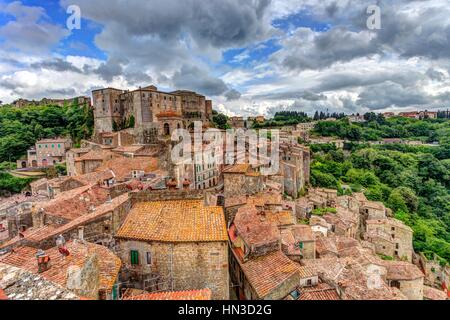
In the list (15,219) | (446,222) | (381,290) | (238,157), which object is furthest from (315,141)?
(15,219)

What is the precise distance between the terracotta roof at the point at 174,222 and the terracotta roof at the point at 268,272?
130 inches

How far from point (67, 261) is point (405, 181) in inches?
2536

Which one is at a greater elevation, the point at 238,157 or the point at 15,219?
the point at 238,157

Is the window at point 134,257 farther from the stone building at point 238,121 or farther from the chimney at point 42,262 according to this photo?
the stone building at point 238,121

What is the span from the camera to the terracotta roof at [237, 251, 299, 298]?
38.3 feet

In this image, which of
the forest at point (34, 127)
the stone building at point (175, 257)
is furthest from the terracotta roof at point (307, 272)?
the forest at point (34, 127)

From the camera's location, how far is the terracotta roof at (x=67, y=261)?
279 inches

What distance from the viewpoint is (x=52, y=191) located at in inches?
861

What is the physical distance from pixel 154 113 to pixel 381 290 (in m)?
43.9

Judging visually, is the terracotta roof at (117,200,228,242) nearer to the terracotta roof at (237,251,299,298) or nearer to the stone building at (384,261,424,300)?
the terracotta roof at (237,251,299,298)

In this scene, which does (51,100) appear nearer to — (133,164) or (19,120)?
(19,120)

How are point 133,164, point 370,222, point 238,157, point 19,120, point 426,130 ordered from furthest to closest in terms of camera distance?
point 426,130 → point 19,120 → point 370,222 → point 238,157 → point 133,164

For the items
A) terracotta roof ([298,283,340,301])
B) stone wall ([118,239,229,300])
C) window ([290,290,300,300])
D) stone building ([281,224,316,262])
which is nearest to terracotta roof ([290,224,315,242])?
stone building ([281,224,316,262])

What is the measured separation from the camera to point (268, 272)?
41.4 ft
